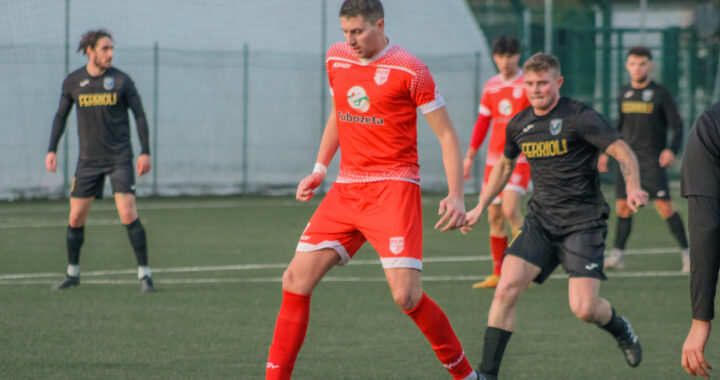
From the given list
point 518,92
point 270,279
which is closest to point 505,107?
point 518,92

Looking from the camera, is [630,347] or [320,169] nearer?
[320,169]

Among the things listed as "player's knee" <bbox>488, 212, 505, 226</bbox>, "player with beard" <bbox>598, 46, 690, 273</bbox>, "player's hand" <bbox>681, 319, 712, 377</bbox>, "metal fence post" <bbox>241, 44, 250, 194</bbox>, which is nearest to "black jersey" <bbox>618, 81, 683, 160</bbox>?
"player with beard" <bbox>598, 46, 690, 273</bbox>

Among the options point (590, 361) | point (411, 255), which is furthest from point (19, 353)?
point (590, 361)

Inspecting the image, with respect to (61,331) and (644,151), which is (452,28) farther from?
(61,331)

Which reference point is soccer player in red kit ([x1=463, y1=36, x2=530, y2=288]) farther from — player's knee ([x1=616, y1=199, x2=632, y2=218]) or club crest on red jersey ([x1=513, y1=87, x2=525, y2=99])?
player's knee ([x1=616, y1=199, x2=632, y2=218])

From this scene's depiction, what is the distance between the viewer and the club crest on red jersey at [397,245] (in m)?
5.61

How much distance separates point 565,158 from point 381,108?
5.51 feet

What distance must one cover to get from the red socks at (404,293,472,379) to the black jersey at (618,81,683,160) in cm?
643

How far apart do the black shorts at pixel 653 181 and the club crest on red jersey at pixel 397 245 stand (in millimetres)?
6599

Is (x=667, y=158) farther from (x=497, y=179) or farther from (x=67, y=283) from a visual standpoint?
(x=67, y=283)

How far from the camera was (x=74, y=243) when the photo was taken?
1009 cm

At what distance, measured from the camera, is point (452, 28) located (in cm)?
2789

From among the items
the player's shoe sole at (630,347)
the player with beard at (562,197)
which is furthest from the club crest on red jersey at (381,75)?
the player's shoe sole at (630,347)

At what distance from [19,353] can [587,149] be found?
3.85m
